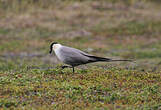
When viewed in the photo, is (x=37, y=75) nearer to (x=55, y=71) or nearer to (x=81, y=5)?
(x=55, y=71)

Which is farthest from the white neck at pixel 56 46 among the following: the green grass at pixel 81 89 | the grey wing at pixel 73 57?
the green grass at pixel 81 89

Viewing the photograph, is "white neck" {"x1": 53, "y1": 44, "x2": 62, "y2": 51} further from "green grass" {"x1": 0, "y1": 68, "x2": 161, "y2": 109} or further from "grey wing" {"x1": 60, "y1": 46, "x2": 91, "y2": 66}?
"green grass" {"x1": 0, "y1": 68, "x2": 161, "y2": 109}

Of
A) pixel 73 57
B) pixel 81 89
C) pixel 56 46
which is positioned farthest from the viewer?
pixel 56 46

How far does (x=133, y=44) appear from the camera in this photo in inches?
794

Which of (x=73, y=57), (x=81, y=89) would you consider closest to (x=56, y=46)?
→ (x=73, y=57)

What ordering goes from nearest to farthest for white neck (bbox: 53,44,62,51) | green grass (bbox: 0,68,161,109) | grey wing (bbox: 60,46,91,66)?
1. green grass (bbox: 0,68,161,109)
2. grey wing (bbox: 60,46,91,66)
3. white neck (bbox: 53,44,62,51)

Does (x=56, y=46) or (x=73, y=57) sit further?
(x=56, y=46)

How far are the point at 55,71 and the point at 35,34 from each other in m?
12.7

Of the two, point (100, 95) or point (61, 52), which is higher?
point (61, 52)

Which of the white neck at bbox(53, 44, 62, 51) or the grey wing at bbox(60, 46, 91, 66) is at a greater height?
the white neck at bbox(53, 44, 62, 51)

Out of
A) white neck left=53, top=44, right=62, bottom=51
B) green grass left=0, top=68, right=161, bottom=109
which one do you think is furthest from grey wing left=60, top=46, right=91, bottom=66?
green grass left=0, top=68, right=161, bottom=109

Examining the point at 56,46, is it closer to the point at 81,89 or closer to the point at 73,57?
the point at 73,57

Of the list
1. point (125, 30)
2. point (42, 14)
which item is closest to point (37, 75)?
point (125, 30)

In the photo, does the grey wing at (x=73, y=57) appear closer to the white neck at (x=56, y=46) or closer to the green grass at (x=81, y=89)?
the white neck at (x=56, y=46)
